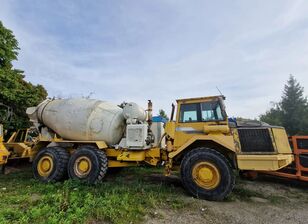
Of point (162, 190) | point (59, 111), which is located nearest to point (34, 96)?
point (59, 111)

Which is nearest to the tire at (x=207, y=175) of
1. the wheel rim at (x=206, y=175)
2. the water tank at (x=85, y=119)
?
the wheel rim at (x=206, y=175)

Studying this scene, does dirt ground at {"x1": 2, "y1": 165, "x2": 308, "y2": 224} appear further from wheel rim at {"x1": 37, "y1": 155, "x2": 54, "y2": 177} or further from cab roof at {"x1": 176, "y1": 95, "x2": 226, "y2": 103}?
wheel rim at {"x1": 37, "y1": 155, "x2": 54, "y2": 177}

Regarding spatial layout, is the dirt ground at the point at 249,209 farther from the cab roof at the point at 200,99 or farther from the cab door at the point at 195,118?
the cab roof at the point at 200,99

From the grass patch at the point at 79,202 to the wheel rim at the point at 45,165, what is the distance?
0.38 metres

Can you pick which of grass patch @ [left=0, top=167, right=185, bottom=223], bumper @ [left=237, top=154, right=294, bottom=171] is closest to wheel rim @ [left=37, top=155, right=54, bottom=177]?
grass patch @ [left=0, top=167, right=185, bottom=223]

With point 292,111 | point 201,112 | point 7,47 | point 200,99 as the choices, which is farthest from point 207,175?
point 292,111

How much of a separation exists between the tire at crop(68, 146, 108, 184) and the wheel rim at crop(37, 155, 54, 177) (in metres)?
0.77

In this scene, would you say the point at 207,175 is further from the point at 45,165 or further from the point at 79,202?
the point at 45,165

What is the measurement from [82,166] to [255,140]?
16.9 feet

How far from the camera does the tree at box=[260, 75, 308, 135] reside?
27266 millimetres

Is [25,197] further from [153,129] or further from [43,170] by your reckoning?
[153,129]

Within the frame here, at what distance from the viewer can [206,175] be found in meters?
5.68

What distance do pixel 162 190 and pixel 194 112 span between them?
233 cm

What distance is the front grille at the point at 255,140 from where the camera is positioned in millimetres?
5711
